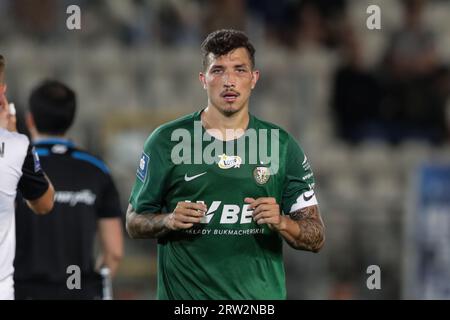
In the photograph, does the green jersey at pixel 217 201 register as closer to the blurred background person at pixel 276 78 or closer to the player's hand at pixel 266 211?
the player's hand at pixel 266 211

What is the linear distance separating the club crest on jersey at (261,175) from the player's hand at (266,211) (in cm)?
30

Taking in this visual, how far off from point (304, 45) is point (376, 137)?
1.34m

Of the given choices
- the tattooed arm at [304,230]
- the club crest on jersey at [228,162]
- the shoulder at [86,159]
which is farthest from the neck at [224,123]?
the shoulder at [86,159]

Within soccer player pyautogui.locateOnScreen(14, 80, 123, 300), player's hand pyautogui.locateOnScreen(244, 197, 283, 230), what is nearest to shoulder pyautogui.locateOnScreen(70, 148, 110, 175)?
soccer player pyautogui.locateOnScreen(14, 80, 123, 300)

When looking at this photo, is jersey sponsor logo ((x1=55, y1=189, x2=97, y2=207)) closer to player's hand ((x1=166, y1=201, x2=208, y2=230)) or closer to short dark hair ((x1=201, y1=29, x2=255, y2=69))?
short dark hair ((x1=201, y1=29, x2=255, y2=69))

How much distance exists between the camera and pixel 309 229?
17.4ft

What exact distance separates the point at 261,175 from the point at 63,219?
1694 millimetres

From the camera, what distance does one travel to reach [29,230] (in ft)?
21.5

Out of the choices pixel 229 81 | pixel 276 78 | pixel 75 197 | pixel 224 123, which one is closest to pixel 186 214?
pixel 224 123

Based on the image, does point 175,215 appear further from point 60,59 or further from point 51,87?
point 60,59

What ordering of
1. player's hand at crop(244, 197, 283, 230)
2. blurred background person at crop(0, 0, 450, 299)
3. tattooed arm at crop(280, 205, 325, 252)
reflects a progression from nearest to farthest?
player's hand at crop(244, 197, 283, 230) < tattooed arm at crop(280, 205, 325, 252) < blurred background person at crop(0, 0, 450, 299)

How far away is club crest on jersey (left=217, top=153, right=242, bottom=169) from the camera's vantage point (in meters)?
5.36

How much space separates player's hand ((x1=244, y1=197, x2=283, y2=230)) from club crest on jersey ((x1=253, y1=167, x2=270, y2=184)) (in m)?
0.30

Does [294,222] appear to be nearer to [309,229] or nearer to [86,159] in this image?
[309,229]
